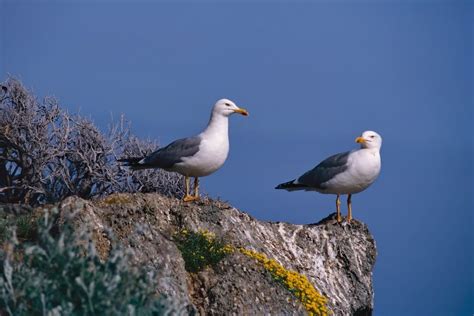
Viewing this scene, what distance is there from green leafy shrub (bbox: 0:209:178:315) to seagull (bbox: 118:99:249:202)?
5807 millimetres

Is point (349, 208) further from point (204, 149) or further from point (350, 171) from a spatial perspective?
point (204, 149)

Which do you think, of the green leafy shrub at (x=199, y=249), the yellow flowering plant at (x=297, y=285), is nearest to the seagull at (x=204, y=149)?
the green leafy shrub at (x=199, y=249)

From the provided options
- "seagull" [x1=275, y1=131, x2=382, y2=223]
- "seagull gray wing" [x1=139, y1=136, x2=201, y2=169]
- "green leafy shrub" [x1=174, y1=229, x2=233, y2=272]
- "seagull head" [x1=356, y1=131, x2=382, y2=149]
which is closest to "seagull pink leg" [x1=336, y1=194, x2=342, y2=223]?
"seagull" [x1=275, y1=131, x2=382, y2=223]

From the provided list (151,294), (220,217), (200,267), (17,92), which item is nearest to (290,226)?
(220,217)

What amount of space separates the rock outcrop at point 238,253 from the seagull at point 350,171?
51cm

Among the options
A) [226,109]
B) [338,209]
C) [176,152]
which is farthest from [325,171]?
[176,152]

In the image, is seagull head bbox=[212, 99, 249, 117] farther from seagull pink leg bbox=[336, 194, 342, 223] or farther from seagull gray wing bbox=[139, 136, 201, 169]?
seagull pink leg bbox=[336, 194, 342, 223]

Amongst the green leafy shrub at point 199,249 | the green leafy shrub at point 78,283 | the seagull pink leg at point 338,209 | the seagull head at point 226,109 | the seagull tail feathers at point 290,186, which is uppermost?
the seagull head at point 226,109

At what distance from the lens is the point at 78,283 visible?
5234mm

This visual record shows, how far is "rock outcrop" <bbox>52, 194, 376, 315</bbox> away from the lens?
→ 9.20 m

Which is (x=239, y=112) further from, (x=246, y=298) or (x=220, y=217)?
(x=246, y=298)

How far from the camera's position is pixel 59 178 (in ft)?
59.1

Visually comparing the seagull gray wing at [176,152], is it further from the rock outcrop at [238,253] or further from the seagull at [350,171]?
the seagull at [350,171]

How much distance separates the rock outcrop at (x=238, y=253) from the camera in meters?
9.20
